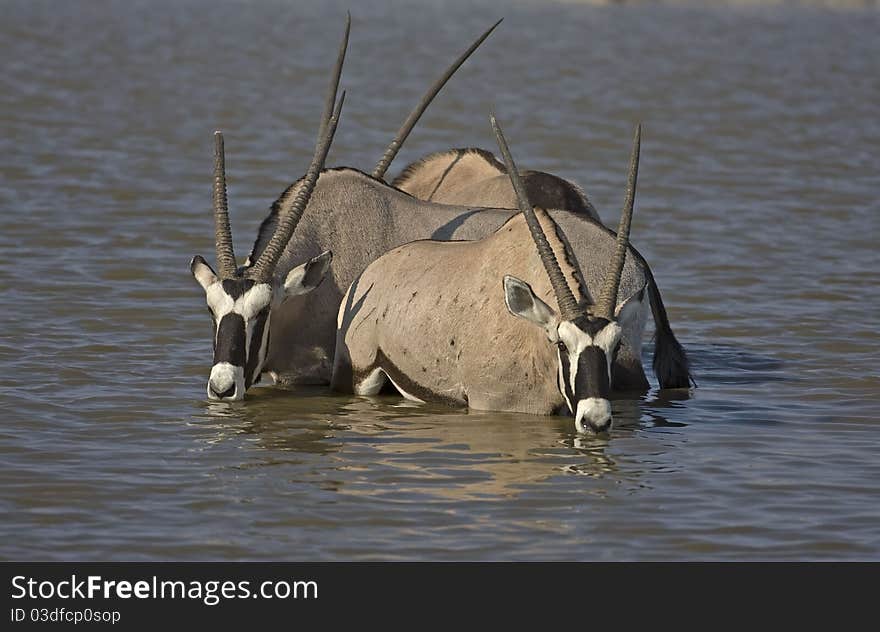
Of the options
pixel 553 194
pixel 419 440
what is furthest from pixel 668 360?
pixel 419 440

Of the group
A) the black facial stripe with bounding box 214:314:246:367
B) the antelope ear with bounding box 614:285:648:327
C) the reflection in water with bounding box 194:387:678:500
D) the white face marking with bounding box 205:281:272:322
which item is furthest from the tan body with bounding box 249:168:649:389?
the antelope ear with bounding box 614:285:648:327

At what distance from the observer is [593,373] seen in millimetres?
8891

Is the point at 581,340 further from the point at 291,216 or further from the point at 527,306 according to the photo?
the point at 291,216

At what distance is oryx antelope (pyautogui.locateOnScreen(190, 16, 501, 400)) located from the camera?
9805mm

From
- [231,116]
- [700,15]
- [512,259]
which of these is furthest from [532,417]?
[700,15]

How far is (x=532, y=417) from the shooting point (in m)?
9.73

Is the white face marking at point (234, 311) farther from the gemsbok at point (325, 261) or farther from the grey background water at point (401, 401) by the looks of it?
the grey background water at point (401, 401)

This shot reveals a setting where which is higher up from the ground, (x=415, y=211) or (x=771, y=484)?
(x=415, y=211)

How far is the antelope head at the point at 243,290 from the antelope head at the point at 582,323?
1.54 m

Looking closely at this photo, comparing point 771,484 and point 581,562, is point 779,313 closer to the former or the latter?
point 771,484

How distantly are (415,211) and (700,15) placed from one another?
3665 centimetres

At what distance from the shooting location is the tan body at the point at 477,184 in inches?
443

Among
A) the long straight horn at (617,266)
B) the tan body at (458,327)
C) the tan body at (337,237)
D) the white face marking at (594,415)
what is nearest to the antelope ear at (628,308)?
the long straight horn at (617,266)
